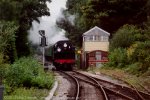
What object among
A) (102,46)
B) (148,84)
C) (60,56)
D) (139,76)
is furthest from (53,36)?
(148,84)

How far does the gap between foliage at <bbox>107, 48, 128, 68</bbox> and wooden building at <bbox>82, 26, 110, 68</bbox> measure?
8803 millimetres

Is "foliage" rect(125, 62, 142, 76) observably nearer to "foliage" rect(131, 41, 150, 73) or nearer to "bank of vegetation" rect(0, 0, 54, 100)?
"foliage" rect(131, 41, 150, 73)

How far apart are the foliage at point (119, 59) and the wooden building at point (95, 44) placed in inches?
347

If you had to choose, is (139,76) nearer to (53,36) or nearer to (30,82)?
(30,82)

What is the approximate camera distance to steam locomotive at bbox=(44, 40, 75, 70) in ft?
185

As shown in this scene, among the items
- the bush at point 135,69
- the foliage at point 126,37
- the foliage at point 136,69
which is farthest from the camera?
the foliage at point 126,37

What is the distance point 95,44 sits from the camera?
63.8m

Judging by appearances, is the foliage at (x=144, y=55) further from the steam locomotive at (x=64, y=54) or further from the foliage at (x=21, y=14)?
the steam locomotive at (x=64, y=54)

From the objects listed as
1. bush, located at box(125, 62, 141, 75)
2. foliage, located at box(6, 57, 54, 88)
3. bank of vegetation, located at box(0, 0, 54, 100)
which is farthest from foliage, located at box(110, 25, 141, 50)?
foliage, located at box(6, 57, 54, 88)

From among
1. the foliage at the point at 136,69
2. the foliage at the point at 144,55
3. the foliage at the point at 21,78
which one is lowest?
the foliage at the point at 21,78

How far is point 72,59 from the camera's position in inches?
2240

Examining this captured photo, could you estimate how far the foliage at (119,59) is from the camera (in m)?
46.4

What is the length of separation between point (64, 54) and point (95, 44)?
802cm

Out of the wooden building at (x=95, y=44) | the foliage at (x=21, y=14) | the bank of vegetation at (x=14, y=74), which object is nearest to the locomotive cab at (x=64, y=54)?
the wooden building at (x=95, y=44)
